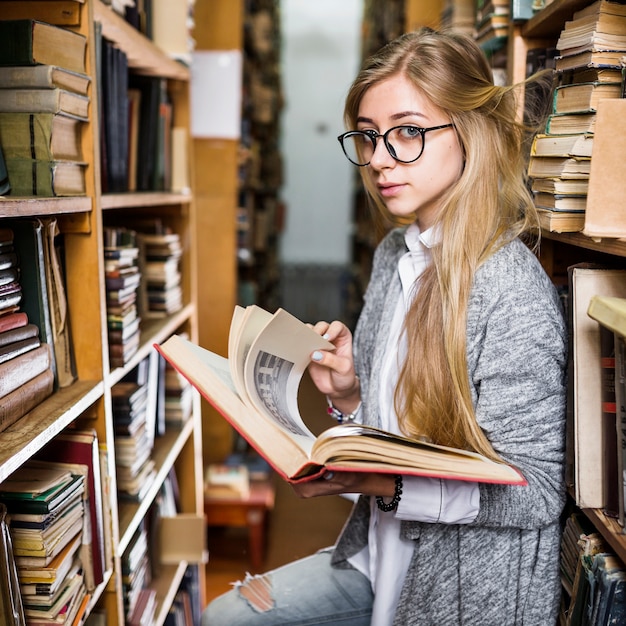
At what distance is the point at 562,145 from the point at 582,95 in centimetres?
8

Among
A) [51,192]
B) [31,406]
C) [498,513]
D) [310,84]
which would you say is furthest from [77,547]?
[310,84]

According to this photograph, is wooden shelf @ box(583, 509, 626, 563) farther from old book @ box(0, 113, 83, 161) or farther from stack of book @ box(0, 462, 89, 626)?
old book @ box(0, 113, 83, 161)

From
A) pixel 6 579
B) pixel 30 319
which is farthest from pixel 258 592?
pixel 30 319

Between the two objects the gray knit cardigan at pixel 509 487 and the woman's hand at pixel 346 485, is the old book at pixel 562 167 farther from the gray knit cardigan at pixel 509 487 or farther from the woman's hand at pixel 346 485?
the woman's hand at pixel 346 485

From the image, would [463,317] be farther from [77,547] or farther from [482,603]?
[77,547]

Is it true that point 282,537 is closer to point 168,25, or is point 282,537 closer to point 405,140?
point 168,25

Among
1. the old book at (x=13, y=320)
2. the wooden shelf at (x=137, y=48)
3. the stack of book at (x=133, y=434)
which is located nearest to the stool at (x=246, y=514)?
the stack of book at (x=133, y=434)

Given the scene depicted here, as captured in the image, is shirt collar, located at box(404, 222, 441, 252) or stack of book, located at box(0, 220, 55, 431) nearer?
stack of book, located at box(0, 220, 55, 431)

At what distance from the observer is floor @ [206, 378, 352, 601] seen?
2.84 meters

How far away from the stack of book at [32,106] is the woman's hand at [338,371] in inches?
21.3

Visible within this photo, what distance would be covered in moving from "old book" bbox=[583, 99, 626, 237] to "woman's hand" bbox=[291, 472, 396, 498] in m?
0.47

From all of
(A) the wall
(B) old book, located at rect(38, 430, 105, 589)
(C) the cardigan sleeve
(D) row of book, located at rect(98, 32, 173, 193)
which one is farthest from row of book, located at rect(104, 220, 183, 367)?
(A) the wall

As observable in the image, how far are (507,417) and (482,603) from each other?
317 millimetres

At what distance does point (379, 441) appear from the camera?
0.90 metres
